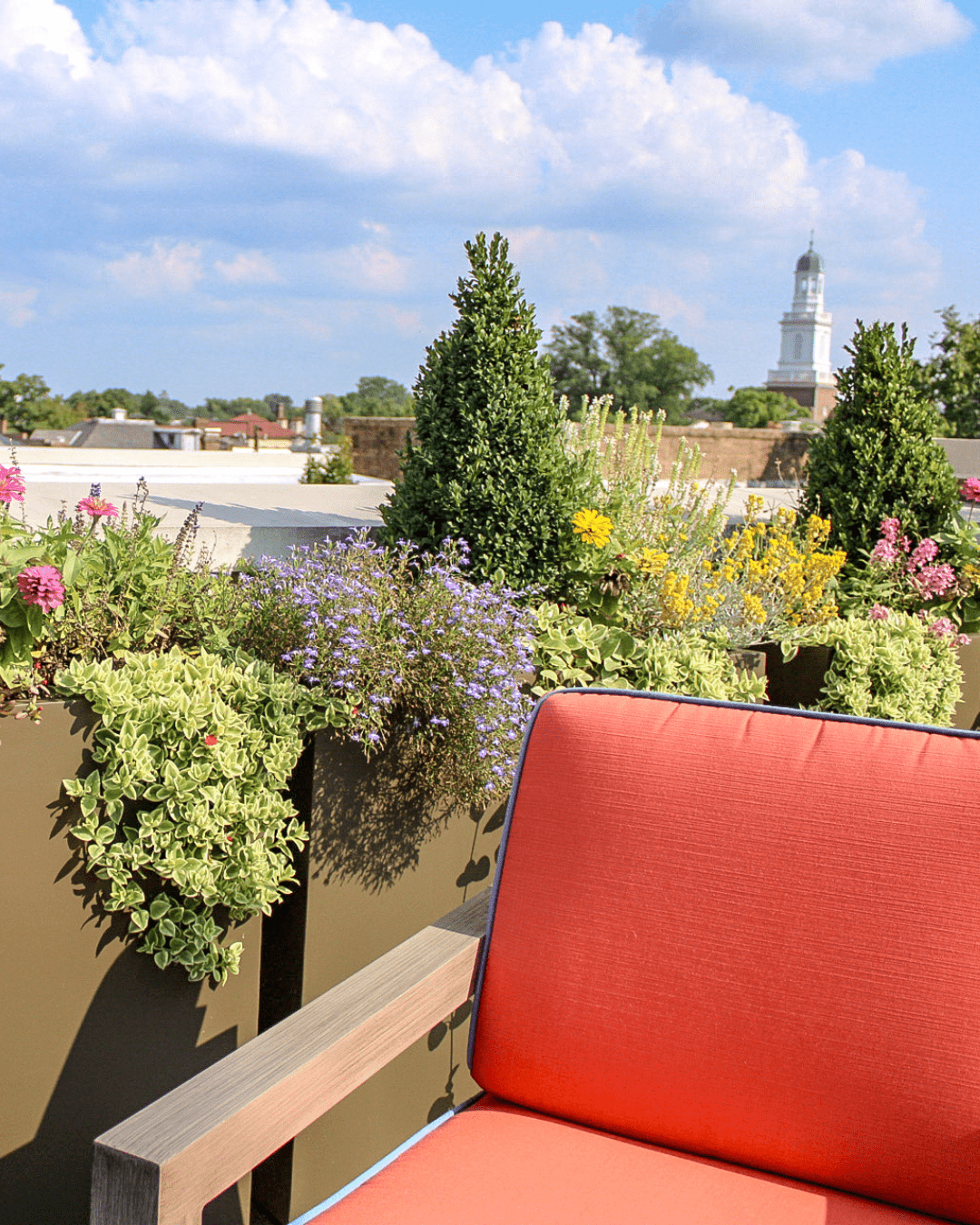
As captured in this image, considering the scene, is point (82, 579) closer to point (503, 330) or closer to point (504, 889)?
point (504, 889)

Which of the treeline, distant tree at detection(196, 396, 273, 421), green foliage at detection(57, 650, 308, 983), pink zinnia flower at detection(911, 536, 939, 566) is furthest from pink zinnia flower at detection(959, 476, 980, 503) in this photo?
distant tree at detection(196, 396, 273, 421)

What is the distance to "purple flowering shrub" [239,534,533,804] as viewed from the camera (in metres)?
2.08

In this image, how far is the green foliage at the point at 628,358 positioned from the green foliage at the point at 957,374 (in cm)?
4796

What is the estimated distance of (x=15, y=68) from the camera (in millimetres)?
6258

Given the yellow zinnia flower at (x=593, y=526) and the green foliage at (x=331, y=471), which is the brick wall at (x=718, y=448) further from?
the yellow zinnia flower at (x=593, y=526)

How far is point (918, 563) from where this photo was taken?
4.49m

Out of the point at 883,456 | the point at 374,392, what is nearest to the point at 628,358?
the point at 374,392

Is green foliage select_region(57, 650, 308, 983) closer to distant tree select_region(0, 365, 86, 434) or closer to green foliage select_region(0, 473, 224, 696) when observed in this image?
green foliage select_region(0, 473, 224, 696)

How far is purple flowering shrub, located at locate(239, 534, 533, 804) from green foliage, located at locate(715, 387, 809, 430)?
79.4 meters

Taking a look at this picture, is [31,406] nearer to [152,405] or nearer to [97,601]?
[152,405]

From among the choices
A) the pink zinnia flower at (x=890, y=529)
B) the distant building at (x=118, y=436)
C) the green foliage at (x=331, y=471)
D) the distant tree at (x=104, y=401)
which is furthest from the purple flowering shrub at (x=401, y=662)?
the distant tree at (x=104, y=401)

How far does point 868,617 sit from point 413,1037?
3267 mm

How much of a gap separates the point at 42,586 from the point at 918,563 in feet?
13.0

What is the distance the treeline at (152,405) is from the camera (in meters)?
50.8
